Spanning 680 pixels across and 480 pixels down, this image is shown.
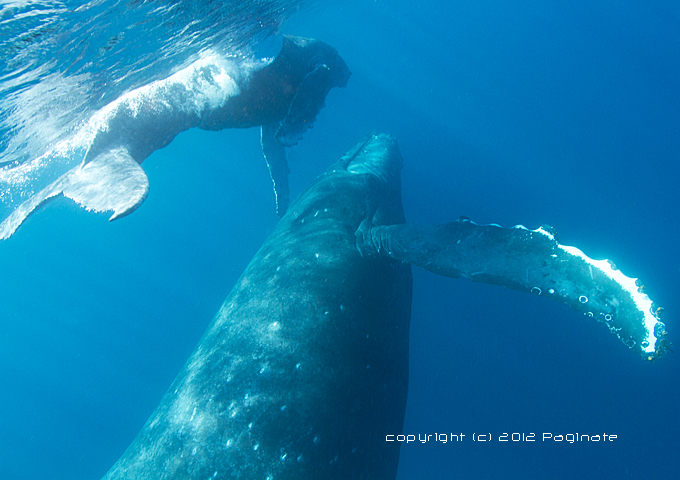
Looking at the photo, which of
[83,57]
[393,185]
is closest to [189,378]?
[393,185]

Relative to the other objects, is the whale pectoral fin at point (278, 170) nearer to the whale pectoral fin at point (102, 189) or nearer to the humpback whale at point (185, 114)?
the humpback whale at point (185, 114)

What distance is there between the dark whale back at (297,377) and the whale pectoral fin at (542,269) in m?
1.13

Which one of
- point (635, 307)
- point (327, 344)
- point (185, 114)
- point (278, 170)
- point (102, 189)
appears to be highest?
point (185, 114)

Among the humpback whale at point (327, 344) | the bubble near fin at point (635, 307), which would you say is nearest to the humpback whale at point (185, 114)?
the humpback whale at point (327, 344)

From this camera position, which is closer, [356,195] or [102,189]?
[102,189]

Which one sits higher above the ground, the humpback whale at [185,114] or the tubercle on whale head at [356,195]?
the humpback whale at [185,114]

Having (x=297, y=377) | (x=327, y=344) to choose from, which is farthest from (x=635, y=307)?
(x=297, y=377)

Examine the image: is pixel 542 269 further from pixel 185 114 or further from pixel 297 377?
pixel 185 114

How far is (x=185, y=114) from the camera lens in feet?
24.0

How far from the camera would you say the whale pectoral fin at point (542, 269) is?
3.06m

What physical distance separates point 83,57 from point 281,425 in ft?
34.4

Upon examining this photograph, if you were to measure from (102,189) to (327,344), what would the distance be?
12.2 ft

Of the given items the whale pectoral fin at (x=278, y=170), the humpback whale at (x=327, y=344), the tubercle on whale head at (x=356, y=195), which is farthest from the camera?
the whale pectoral fin at (x=278, y=170)

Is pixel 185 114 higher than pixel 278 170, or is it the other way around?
pixel 185 114
